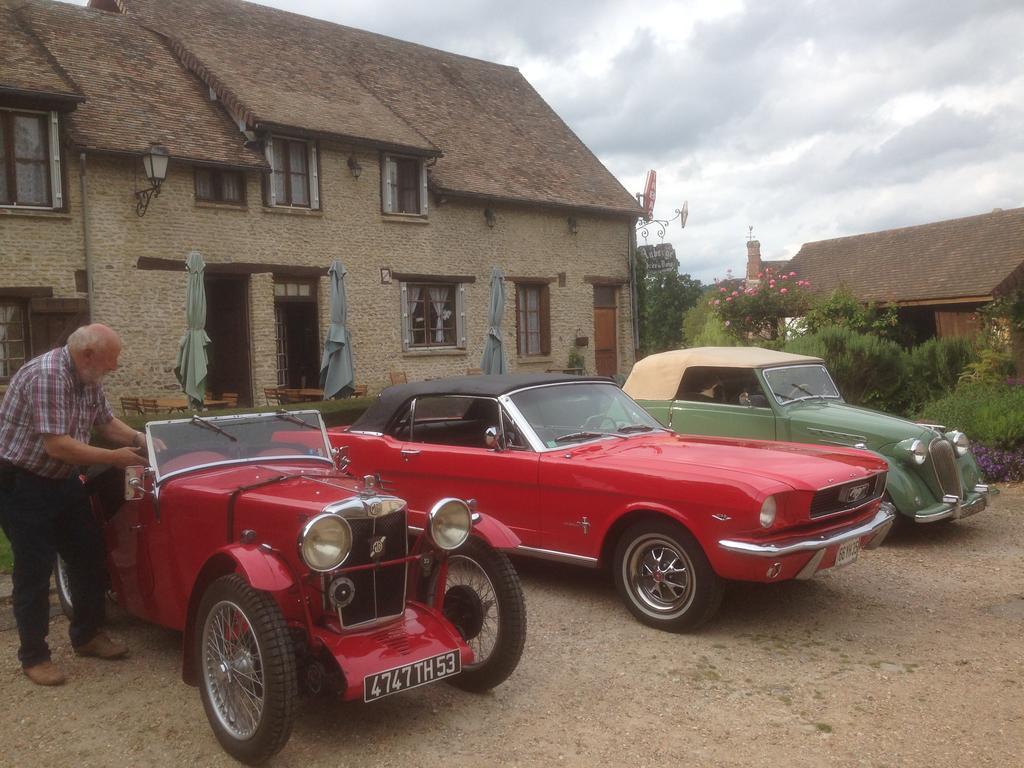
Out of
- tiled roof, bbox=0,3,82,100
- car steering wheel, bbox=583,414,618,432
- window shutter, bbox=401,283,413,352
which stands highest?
tiled roof, bbox=0,3,82,100

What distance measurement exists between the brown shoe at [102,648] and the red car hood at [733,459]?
2874 mm

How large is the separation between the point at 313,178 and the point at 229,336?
3.47m

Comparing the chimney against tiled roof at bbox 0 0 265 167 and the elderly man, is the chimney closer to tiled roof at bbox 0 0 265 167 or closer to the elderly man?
tiled roof at bbox 0 0 265 167

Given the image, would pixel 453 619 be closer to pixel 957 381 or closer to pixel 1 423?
pixel 1 423

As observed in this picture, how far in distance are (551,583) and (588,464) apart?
1172 mm

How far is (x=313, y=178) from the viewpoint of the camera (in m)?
17.0

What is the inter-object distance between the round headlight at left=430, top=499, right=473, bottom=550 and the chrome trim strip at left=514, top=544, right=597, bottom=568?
1.36 metres

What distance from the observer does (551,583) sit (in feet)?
20.3

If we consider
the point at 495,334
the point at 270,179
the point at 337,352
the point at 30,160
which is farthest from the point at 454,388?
the point at 270,179

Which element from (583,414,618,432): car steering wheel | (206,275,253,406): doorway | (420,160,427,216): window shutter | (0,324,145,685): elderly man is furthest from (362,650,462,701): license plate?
(420,160,427,216): window shutter

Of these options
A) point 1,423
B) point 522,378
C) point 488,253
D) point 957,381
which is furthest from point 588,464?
point 488,253

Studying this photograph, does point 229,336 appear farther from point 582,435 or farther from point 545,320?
point 582,435

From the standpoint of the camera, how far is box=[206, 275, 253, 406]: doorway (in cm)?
1650

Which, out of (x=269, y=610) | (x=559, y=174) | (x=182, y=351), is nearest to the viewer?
(x=269, y=610)
